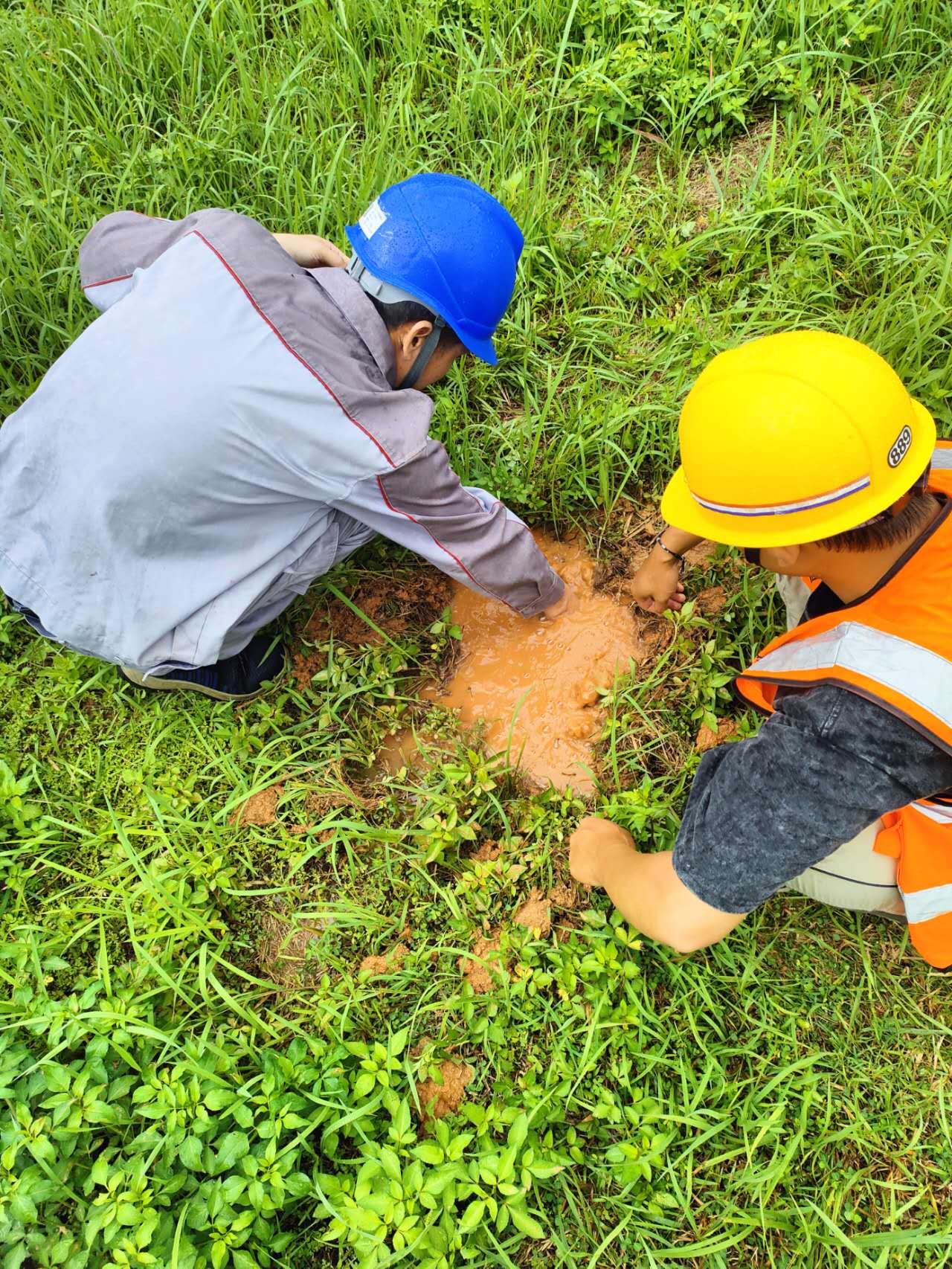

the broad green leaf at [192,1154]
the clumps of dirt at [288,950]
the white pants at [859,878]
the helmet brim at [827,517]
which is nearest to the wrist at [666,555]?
the helmet brim at [827,517]

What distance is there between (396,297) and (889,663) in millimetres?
1367

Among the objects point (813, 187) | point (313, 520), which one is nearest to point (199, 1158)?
point (313, 520)

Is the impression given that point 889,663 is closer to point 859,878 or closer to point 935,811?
point 935,811

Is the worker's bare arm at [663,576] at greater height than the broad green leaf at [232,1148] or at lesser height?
greater

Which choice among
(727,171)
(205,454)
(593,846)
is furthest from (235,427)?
(727,171)

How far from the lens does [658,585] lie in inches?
92.4

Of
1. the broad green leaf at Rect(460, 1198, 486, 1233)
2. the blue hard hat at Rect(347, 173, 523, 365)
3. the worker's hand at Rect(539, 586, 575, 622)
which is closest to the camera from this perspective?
the broad green leaf at Rect(460, 1198, 486, 1233)

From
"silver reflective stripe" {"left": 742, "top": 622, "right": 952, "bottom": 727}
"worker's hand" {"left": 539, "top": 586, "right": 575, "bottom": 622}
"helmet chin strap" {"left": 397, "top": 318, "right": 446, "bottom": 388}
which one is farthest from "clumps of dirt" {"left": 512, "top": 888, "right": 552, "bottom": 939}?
"helmet chin strap" {"left": 397, "top": 318, "right": 446, "bottom": 388}

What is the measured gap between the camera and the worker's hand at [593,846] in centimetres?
202

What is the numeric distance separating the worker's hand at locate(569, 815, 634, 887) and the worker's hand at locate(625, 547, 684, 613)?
0.67 metres

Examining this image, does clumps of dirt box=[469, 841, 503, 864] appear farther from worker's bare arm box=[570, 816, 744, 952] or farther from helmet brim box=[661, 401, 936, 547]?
helmet brim box=[661, 401, 936, 547]

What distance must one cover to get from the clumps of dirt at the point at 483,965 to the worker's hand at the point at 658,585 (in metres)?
1.05

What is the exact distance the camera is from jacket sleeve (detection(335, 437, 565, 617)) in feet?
6.32

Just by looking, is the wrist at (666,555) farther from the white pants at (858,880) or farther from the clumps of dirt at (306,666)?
the clumps of dirt at (306,666)
